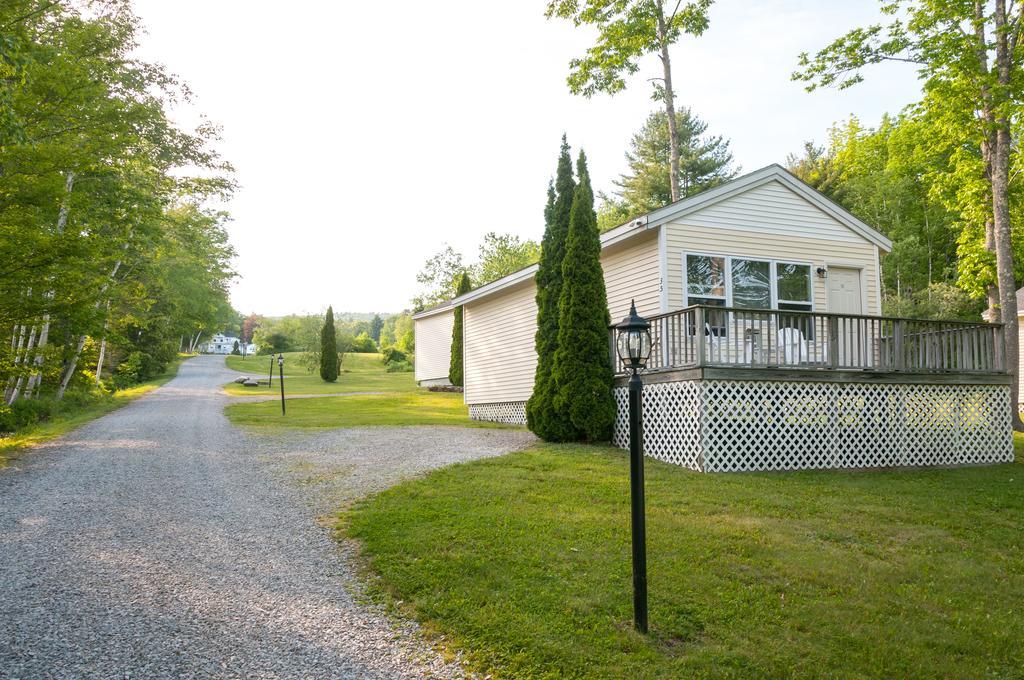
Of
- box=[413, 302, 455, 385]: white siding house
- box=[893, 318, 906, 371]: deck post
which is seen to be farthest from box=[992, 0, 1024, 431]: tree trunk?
box=[413, 302, 455, 385]: white siding house

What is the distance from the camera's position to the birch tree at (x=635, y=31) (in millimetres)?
17641

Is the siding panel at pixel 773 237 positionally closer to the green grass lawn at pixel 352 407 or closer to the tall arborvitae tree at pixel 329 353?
the green grass lawn at pixel 352 407

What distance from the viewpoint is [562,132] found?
1199 centimetres

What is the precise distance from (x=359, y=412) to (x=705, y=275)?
11.0 meters

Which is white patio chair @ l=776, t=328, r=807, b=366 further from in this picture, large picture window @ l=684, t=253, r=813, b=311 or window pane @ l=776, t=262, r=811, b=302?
window pane @ l=776, t=262, r=811, b=302

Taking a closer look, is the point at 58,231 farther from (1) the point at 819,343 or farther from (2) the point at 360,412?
(1) the point at 819,343

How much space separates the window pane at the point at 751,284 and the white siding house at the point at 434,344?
16547 millimetres

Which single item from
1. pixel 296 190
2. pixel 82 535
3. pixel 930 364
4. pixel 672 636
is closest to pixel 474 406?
pixel 930 364

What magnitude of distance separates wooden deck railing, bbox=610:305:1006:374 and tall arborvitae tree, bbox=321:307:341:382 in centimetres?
2538

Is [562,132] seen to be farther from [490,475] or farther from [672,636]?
Answer: [672,636]

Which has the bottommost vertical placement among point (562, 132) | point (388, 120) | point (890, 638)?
point (890, 638)

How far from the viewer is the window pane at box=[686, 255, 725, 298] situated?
36.8 ft

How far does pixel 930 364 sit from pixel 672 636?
9047 millimetres

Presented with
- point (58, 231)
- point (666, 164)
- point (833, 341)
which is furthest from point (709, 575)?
point (666, 164)
